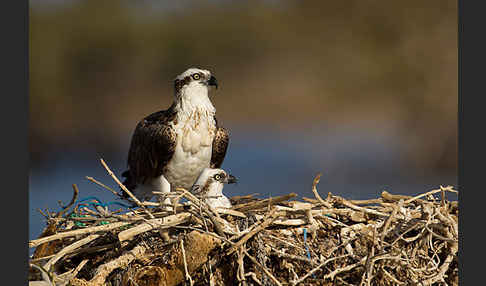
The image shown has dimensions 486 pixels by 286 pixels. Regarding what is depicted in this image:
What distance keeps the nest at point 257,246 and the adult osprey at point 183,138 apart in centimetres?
86

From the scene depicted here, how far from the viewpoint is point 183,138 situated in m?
3.25

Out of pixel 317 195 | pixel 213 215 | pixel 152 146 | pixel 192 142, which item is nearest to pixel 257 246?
pixel 213 215

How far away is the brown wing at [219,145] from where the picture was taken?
3379 mm

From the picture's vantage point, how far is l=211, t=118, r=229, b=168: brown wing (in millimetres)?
3379

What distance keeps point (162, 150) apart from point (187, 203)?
1.05m

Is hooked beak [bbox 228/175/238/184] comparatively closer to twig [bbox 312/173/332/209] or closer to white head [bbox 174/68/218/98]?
twig [bbox 312/173/332/209]

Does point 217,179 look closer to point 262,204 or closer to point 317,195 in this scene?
point 262,204

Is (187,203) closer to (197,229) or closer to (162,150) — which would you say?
(197,229)

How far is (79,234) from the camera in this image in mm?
2301

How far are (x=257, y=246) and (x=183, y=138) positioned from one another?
1.23 metres

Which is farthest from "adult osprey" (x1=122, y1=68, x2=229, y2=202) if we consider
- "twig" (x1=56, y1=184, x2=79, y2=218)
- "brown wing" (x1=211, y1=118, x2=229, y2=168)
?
"twig" (x1=56, y1=184, x2=79, y2=218)

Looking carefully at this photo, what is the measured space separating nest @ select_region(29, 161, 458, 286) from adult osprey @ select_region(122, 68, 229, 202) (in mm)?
856

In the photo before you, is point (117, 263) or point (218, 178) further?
point (218, 178)
